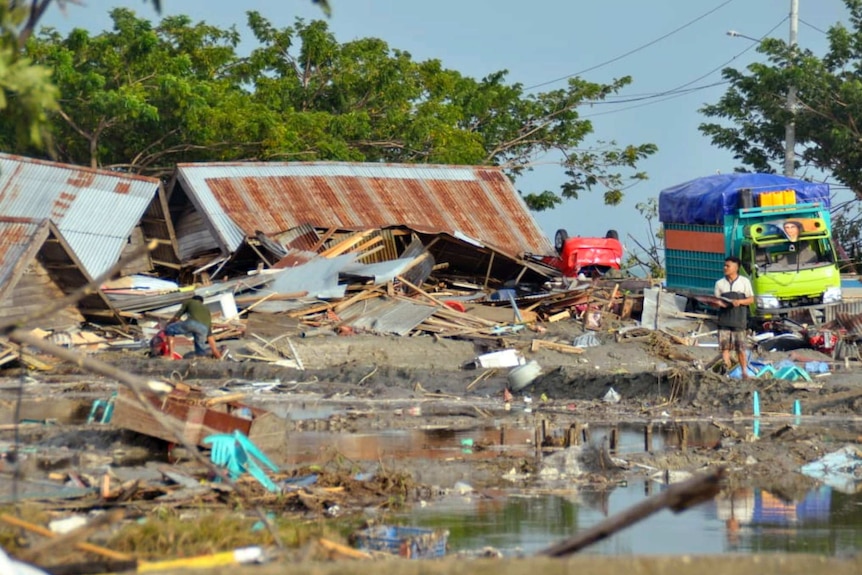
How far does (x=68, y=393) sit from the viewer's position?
698 inches

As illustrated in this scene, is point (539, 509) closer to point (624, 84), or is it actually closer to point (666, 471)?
point (666, 471)

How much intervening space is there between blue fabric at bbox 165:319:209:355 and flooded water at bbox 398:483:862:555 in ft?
35.8

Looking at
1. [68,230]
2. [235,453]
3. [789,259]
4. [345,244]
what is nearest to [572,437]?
[235,453]

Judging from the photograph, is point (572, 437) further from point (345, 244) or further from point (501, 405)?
point (345, 244)

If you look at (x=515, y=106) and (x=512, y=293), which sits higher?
(x=515, y=106)

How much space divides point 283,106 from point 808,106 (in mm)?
14354

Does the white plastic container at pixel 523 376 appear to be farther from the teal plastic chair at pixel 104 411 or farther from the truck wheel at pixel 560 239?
the truck wheel at pixel 560 239

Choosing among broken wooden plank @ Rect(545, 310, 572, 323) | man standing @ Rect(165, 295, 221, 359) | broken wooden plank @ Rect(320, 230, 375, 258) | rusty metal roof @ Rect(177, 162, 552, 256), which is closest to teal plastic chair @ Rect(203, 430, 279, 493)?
man standing @ Rect(165, 295, 221, 359)

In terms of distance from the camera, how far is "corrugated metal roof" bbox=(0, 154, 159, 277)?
25953 millimetres

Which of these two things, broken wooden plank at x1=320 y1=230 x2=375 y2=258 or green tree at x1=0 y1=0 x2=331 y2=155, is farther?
broken wooden plank at x1=320 y1=230 x2=375 y2=258

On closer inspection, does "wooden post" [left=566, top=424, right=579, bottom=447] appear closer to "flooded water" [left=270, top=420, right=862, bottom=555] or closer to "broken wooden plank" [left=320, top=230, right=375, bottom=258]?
"flooded water" [left=270, top=420, right=862, bottom=555]

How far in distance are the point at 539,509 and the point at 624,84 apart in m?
34.1

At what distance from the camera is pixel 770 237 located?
25.7 metres

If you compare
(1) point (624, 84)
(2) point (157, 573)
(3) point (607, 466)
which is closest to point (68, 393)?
(3) point (607, 466)
